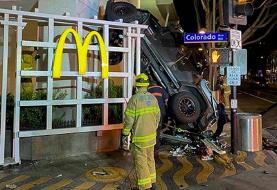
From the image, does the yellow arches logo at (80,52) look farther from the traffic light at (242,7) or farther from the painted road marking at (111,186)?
the traffic light at (242,7)

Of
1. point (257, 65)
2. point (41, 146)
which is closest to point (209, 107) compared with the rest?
point (41, 146)

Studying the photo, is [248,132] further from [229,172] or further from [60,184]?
[60,184]

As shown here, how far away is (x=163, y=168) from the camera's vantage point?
24.5ft

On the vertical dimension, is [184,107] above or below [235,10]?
below

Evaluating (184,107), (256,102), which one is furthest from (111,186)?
(256,102)

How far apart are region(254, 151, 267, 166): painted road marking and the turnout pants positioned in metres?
3.12

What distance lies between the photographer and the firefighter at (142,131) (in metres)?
5.79

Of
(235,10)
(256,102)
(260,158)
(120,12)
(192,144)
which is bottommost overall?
(260,158)

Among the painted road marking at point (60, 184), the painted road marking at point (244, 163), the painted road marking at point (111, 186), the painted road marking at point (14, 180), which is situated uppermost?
the painted road marking at point (244, 163)

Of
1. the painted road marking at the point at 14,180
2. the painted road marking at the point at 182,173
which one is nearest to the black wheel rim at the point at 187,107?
the painted road marking at the point at 182,173

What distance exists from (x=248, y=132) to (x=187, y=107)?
1.55 meters

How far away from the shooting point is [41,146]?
7801 millimetres

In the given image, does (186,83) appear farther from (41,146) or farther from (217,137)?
(41,146)

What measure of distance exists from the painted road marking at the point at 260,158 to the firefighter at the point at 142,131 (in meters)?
3.15
